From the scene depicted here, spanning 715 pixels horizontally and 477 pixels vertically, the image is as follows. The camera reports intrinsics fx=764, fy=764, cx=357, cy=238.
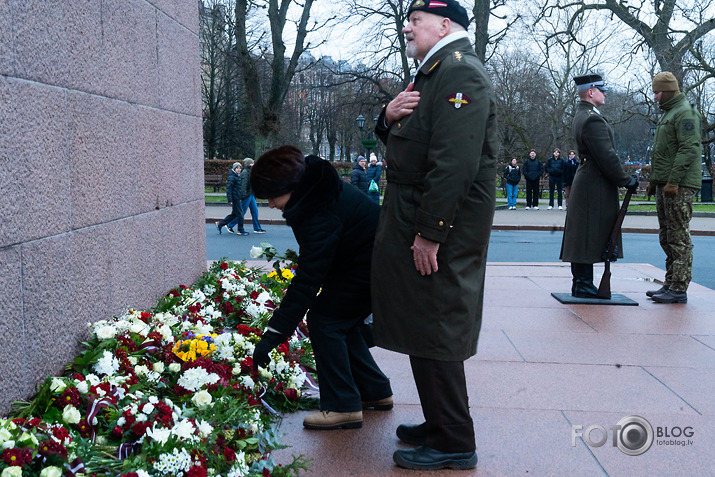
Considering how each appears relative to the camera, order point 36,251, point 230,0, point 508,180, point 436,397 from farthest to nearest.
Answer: point 230,0 → point 508,180 → point 36,251 → point 436,397

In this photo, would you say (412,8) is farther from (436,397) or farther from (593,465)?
(593,465)

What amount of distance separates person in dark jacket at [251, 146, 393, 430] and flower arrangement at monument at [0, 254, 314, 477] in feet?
1.14

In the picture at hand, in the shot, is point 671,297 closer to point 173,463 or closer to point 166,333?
point 166,333

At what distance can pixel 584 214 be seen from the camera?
6.88 m

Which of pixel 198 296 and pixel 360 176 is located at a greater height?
pixel 360 176

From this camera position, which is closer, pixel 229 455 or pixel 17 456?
pixel 17 456

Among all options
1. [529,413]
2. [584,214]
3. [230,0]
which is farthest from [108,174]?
[230,0]

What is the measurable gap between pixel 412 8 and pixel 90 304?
2216 mm

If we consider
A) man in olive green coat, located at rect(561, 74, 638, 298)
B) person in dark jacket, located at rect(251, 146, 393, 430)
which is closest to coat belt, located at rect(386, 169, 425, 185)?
person in dark jacket, located at rect(251, 146, 393, 430)

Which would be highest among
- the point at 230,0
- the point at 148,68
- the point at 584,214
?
the point at 230,0

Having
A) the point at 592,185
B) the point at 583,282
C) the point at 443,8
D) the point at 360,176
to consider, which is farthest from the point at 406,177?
the point at 360,176

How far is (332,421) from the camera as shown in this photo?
145 inches

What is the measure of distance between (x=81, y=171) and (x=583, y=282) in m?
4.88

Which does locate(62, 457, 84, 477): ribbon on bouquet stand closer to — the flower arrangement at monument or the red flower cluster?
the flower arrangement at monument
